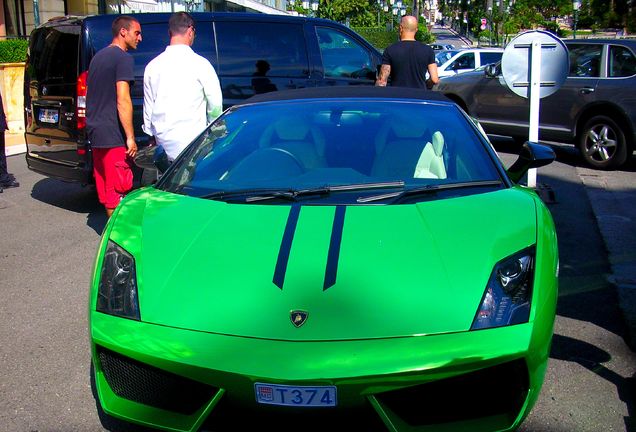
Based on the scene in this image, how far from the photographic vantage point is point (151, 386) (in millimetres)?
2781

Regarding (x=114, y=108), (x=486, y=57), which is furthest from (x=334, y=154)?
(x=486, y=57)

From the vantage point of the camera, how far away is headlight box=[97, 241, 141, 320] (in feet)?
9.62

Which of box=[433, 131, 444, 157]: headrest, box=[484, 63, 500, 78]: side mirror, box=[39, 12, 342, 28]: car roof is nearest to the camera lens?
box=[433, 131, 444, 157]: headrest

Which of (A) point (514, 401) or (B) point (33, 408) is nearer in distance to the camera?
(A) point (514, 401)

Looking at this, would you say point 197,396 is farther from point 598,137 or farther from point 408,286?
point 598,137

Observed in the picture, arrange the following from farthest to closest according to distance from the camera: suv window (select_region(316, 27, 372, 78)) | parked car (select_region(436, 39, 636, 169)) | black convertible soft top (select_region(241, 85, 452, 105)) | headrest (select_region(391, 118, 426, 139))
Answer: parked car (select_region(436, 39, 636, 169)) < suv window (select_region(316, 27, 372, 78)) < black convertible soft top (select_region(241, 85, 452, 105)) < headrest (select_region(391, 118, 426, 139))

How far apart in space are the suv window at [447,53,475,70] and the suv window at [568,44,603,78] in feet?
36.8

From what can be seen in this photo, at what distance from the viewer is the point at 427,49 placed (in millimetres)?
7914

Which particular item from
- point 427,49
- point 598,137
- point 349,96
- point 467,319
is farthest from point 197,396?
point 598,137

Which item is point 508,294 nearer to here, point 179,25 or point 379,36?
point 179,25

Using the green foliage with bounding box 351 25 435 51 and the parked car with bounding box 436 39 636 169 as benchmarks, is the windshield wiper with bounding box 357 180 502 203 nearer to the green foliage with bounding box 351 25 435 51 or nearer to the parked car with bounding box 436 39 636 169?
the parked car with bounding box 436 39 636 169

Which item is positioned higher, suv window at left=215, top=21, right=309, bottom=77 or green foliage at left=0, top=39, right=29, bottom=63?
green foliage at left=0, top=39, right=29, bottom=63

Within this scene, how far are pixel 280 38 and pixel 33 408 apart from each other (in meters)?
5.58

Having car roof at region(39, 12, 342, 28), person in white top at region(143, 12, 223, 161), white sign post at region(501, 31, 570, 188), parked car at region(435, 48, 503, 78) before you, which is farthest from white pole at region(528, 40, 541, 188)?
parked car at region(435, 48, 503, 78)
